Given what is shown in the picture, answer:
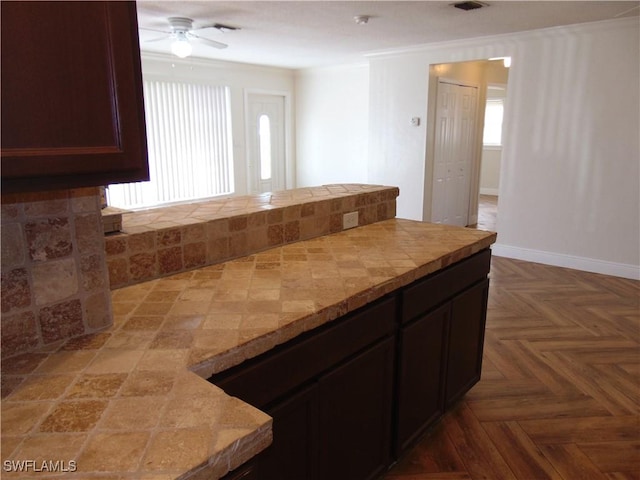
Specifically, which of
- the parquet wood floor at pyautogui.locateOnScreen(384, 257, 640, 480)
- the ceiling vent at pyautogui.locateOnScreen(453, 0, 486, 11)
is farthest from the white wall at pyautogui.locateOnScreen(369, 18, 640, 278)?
the ceiling vent at pyautogui.locateOnScreen(453, 0, 486, 11)

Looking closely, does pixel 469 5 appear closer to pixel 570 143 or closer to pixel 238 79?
pixel 570 143

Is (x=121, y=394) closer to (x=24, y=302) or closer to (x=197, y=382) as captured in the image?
(x=197, y=382)

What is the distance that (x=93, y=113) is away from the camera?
0.90 metres

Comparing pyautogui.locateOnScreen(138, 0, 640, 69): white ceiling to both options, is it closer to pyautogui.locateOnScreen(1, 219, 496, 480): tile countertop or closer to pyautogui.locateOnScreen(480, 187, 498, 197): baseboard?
pyautogui.locateOnScreen(1, 219, 496, 480): tile countertop

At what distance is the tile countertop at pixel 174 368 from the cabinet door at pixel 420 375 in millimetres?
256

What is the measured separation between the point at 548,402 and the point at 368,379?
141cm

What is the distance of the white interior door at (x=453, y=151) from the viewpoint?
19.6 ft

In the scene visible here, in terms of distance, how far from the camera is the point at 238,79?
278 inches

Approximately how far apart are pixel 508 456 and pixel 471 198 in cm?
528

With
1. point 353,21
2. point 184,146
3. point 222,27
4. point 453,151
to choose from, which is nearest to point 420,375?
point 353,21

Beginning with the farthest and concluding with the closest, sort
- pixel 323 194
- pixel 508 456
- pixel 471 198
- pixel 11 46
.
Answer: pixel 471 198 < pixel 323 194 < pixel 508 456 < pixel 11 46

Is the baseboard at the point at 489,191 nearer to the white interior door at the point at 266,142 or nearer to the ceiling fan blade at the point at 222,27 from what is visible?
the white interior door at the point at 266,142

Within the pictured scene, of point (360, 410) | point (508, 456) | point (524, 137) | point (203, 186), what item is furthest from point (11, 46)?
point (203, 186)

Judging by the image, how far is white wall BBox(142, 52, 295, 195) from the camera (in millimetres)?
6090
